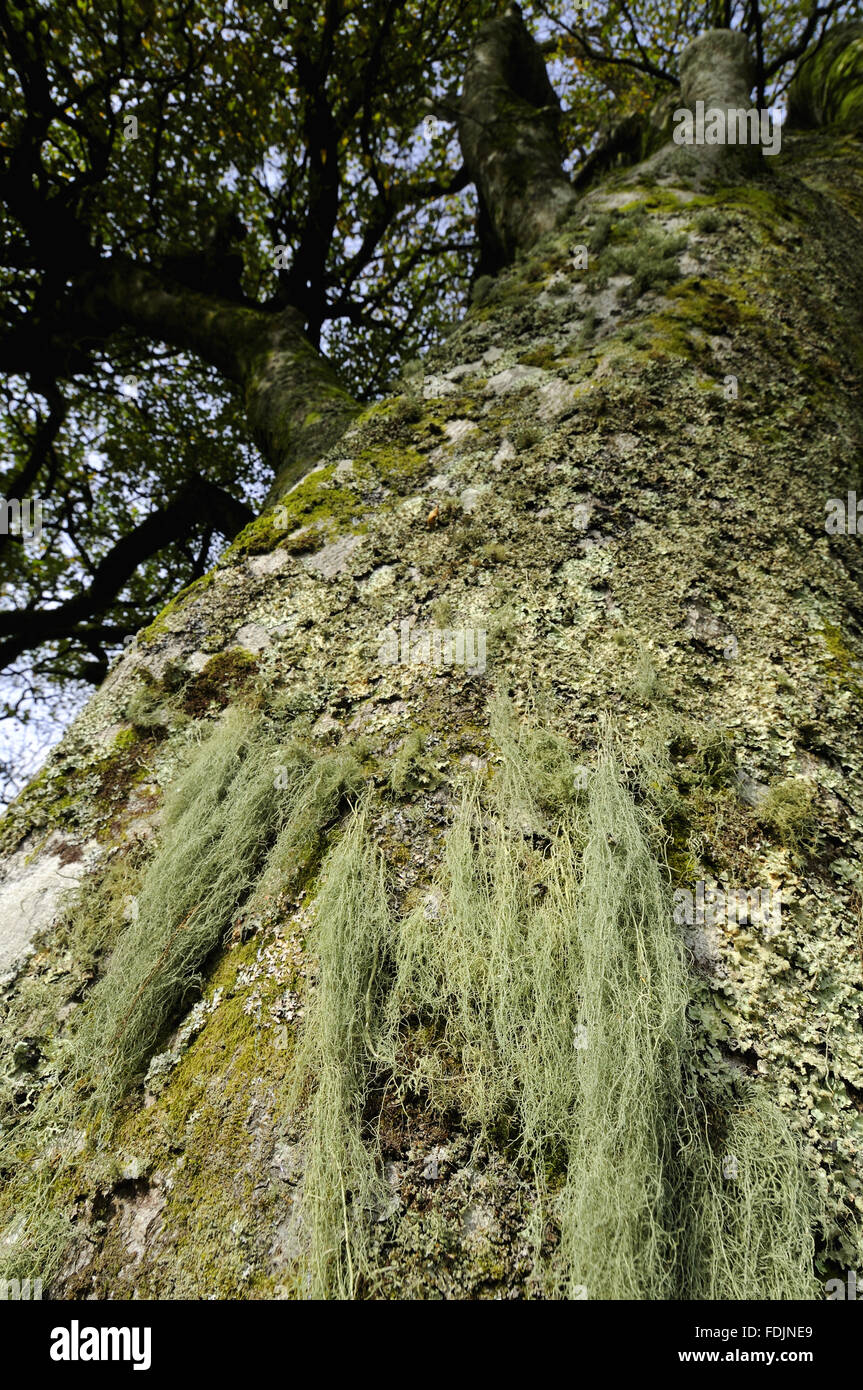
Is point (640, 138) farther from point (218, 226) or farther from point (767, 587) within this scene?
point (767, 587)

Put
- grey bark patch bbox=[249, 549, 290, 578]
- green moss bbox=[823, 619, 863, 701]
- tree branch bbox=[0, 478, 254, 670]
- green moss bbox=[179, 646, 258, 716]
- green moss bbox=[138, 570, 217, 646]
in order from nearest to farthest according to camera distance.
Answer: green moss bbox=[823, 619, 863, 701] → green moss bbox=[179, 646, 258, 716] → green moss bbox=[138, 570, 217, 646] → grey bark patch bbox=[249, 549, 290, 578] → tree branch bbox=[0, 478, 254, 670]

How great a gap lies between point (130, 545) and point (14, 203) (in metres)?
3.05

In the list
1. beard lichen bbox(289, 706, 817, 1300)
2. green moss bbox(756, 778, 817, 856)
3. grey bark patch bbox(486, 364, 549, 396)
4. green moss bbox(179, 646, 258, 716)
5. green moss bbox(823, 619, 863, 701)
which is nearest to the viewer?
beard lichen bbox(289, 706, 817, 1300)

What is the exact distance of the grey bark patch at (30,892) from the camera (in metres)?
1.54

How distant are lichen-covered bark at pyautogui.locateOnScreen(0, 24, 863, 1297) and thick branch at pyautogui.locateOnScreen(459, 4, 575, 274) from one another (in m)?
1.58

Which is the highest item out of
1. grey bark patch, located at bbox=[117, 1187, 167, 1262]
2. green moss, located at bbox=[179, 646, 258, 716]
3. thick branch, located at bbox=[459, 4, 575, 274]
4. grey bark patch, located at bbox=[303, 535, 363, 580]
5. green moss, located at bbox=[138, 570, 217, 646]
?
thick branch, located at bbox=[459, 4, 575, 274]

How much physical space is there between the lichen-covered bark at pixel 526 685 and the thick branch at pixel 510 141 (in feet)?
5.20

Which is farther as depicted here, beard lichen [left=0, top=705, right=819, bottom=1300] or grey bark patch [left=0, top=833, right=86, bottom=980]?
grey bark patch [left=0, top=833, right=86, bottom=980]

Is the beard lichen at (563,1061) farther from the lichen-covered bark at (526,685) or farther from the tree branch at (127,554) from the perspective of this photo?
the tree branch at (127,554)

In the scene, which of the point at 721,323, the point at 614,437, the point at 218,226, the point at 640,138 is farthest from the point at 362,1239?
the point at 640,138

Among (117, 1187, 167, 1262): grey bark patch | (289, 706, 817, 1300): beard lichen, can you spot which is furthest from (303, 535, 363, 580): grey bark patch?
(117, 1187, 167, 1262): grey bark patch

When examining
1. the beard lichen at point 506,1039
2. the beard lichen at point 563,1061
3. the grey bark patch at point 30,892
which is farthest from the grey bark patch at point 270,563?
the beard lichen at point 563,1061

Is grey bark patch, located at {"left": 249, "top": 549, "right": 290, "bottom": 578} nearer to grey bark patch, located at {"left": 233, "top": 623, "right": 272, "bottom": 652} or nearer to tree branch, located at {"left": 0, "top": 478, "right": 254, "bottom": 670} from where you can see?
grey bark patch, located at {"left": 233, "top": 623, "right": 272, "bottom": 652}

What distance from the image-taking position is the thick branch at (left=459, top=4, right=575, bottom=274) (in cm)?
474
